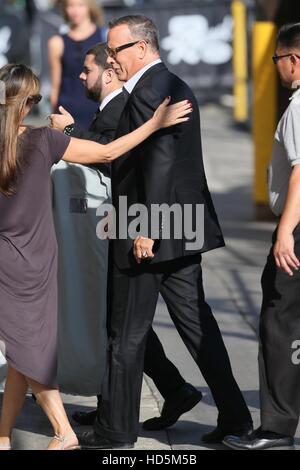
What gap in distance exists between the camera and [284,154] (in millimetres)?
4883

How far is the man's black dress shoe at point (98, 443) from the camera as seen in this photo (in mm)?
5109

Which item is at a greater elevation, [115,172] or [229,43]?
[229,43]

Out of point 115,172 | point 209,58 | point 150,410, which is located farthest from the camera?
point 209,58

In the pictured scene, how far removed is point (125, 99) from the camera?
5418 mm

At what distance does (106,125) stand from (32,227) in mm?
768

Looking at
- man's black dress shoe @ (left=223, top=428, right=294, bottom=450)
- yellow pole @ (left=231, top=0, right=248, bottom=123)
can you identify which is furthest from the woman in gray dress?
yellow pole @ (left=231, top=0, right=248, bottom=123)

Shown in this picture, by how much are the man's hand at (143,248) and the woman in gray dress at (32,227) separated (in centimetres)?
36

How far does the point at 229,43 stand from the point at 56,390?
13.5m

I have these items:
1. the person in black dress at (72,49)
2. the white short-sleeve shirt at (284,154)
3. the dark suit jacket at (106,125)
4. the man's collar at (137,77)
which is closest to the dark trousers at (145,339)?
the white short-sleeve shirt at (284,154)

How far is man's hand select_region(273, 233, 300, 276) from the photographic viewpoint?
474 centimetres

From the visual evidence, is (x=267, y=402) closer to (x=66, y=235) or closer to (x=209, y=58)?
(x=66, y=235)

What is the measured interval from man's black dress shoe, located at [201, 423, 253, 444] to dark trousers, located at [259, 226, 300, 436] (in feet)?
0.51

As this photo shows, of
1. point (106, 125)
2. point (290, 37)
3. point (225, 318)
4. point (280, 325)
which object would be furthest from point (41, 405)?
point (225, 318)

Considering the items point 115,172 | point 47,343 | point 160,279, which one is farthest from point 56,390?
point 115,172
